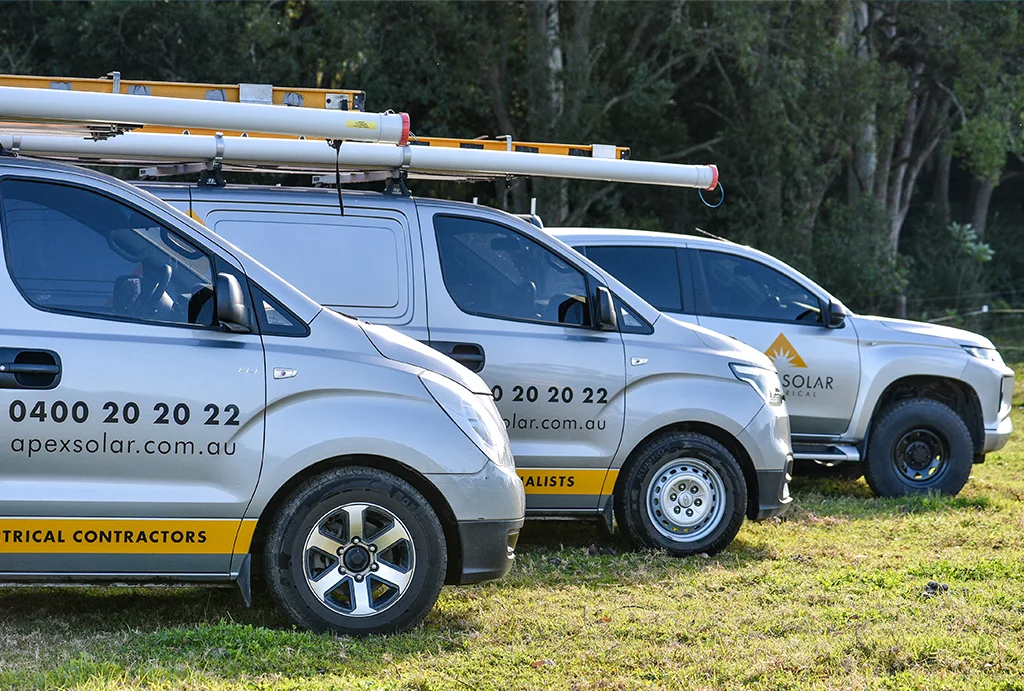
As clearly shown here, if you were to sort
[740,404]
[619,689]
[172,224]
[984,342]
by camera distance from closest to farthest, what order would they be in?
[619,689], [172,224], [740,404], [984,342]

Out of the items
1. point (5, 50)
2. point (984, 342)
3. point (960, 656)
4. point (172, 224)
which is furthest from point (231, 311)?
point (5, 50)

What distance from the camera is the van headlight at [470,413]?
578cm

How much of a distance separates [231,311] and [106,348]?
515 mm

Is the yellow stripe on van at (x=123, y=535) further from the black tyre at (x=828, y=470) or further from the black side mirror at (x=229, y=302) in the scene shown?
the black tyre at (x=828, y=470)

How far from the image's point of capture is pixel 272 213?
716 cm

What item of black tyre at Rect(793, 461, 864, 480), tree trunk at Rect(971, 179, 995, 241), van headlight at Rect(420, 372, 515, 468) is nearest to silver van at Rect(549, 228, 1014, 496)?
black tyre at Rect(793, 461, 864, 480)

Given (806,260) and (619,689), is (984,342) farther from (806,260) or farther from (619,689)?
(806,260)

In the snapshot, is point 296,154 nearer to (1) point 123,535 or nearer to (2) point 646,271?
(1) point 123,535

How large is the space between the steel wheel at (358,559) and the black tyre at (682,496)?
2.31m

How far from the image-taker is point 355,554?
5.64 m

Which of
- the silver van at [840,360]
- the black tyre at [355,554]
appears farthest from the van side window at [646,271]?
the black tyre at [355,554]

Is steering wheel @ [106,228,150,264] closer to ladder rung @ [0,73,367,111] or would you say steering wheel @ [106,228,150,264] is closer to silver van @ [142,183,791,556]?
silver van @ [142,183,791,556]

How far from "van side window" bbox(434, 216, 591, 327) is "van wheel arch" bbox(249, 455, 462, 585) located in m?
1.77

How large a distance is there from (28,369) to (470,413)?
1.81m
